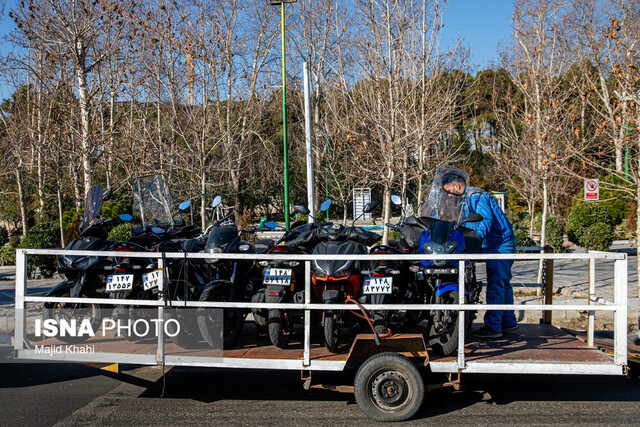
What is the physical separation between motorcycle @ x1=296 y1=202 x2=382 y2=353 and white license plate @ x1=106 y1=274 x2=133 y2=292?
68.4 inches

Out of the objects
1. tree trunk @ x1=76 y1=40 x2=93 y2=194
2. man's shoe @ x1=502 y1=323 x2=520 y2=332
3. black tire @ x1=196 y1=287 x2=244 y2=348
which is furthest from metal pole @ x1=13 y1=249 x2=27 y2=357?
tree trunk @ x1=76 y1=40 x2=93 y2=194

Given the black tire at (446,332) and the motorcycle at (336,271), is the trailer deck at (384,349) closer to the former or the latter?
the black tire at (446,332)

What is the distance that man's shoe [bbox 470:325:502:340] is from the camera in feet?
17.7

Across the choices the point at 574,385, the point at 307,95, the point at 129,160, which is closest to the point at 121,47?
the point at 129,160

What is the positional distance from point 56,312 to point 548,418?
15.9 feet

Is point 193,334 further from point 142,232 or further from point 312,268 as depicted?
point 142,232

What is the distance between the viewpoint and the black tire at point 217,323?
491 cm

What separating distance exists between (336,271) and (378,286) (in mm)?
402

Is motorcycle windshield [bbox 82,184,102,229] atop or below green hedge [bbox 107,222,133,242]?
atop

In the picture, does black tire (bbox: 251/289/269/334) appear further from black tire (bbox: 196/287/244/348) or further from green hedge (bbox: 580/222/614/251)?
green hedge (bbox: 580/222/614/251)

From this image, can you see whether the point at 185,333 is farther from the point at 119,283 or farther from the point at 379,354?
the point at 379,354

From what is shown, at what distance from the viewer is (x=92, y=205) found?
628 cm

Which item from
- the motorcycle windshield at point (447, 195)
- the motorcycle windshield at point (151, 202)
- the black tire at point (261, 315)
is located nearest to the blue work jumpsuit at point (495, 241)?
the motorcycle windshield at point (447, 195)

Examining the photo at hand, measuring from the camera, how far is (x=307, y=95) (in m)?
13.0
